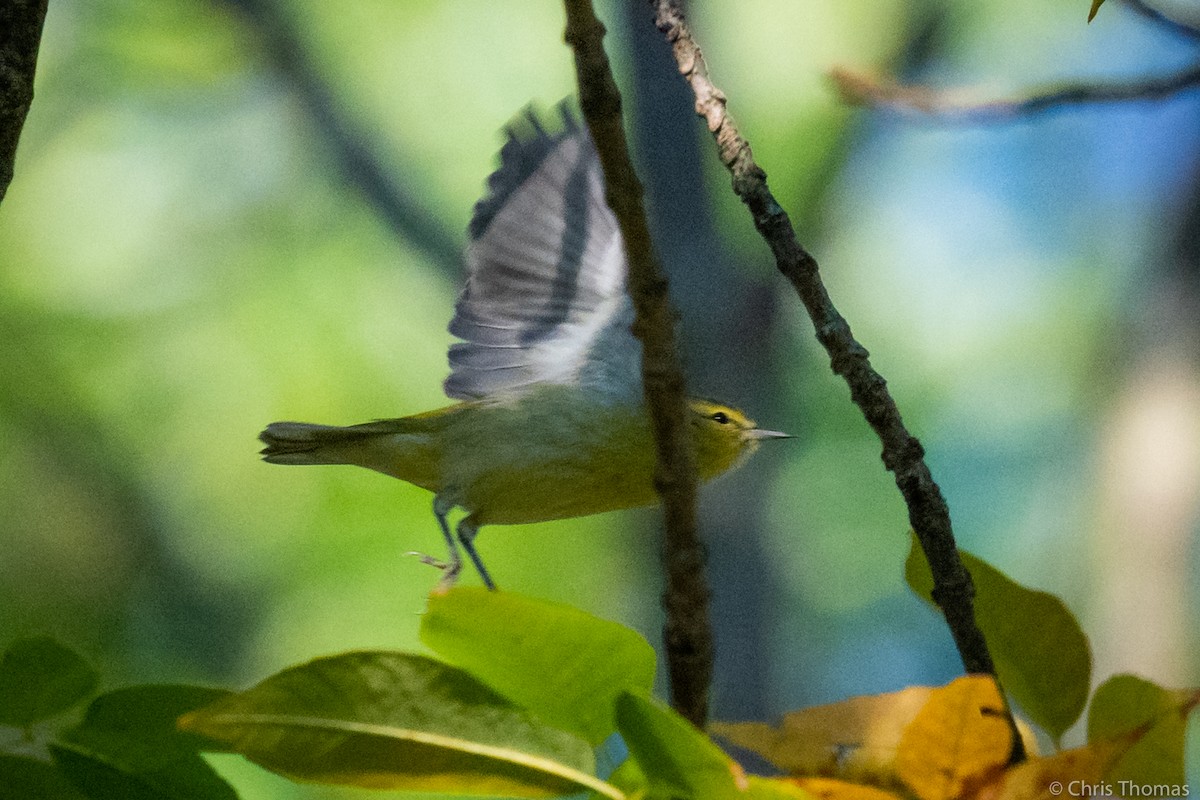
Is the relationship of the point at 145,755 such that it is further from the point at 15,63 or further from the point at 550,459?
the point at 550,459

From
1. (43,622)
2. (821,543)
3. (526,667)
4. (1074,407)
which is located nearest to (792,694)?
(821,543)

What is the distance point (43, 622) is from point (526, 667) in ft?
14.4

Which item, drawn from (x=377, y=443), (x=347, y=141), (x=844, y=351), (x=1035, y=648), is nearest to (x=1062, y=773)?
(x=1035, y=648)

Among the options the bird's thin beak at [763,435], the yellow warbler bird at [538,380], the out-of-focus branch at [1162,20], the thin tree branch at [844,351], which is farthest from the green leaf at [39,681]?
the bird's thin beak at [763,435]

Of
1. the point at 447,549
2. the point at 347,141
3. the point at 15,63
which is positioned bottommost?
the point at 447,549

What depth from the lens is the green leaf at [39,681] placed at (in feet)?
1.20

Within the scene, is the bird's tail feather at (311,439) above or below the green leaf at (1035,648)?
below

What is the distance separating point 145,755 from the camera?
0.37m

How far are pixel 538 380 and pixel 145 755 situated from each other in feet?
3.75

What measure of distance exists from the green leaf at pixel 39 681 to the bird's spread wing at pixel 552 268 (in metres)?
0.98

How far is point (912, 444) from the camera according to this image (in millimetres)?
558

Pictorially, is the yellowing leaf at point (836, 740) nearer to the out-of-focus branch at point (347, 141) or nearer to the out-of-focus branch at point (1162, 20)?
the out-of-focus branch at point (1162, 20)

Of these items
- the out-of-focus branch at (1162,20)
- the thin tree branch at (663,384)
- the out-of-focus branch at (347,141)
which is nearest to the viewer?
the thin tree branch at (663,384)

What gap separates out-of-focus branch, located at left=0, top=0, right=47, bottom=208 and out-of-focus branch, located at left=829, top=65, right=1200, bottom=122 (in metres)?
1.03
